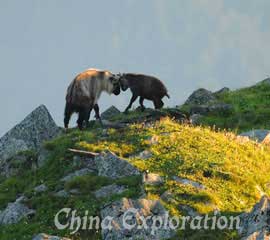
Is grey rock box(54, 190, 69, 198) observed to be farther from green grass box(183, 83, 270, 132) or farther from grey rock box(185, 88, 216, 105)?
grey rock box(185, 88, 216, 105)

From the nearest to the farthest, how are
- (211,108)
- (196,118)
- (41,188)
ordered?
(41,188)
(196,118)
(211,108)

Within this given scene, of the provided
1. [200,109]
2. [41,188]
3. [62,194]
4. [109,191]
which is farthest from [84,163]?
[200,109]

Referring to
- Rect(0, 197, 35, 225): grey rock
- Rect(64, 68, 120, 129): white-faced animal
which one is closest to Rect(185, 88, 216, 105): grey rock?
Rect(64, 68, 120, 129): white-faced animal

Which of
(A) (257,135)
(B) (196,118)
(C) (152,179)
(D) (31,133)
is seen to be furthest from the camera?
(B) (196,118)

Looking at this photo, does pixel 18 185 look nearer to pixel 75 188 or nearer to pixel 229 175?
pixel 75 188

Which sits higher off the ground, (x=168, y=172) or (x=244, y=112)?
(x=168, y=172)

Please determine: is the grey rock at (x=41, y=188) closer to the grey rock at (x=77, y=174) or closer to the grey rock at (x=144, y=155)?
the grey rock at (x=77, y=174)

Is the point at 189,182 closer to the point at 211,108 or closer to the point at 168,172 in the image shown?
the point at 168,172

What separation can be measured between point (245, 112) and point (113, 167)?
18299 mm

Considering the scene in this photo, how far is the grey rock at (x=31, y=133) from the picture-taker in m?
34.5

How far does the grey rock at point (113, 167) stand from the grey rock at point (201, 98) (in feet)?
64.8

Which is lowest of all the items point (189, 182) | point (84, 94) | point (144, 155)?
point (189, 182)

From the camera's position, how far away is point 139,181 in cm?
2433

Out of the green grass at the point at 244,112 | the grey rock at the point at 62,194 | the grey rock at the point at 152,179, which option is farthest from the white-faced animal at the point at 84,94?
the grey rock at the point at 152,179
